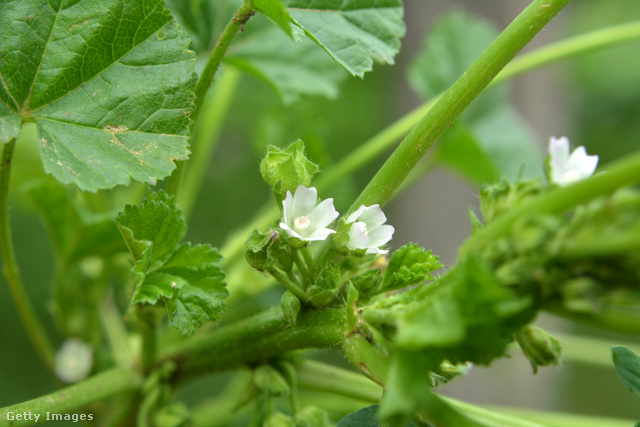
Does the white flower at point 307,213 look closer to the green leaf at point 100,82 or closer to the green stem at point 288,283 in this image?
the green stem at point 288,283

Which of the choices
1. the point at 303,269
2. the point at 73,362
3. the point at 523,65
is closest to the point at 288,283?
the point at 303,269

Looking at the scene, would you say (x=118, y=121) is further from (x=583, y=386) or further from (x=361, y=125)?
(x=583, y=386)

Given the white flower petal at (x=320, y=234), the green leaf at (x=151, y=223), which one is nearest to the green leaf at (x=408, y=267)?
the white flower petal at (x=320, y=234)

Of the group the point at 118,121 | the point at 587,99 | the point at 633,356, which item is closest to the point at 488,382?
the point at 633,356

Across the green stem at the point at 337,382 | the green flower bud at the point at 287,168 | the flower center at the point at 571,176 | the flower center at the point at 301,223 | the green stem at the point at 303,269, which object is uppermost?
the flower center at the point at 571,176

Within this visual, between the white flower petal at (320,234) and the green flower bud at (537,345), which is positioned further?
the white flower petal at (320,234)

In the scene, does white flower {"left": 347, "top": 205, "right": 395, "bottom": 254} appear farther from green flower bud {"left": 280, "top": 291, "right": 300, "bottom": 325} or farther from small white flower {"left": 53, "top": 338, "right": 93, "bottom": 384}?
small white flower {"left": 53, "top": 338, "right": 93, "bottom": 384}
